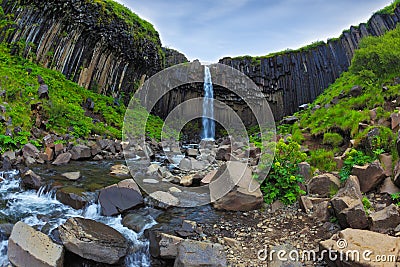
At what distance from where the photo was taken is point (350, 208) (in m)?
4.68

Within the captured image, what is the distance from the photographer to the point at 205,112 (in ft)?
93.1

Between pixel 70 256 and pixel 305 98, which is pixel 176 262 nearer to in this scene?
pixel 70 256

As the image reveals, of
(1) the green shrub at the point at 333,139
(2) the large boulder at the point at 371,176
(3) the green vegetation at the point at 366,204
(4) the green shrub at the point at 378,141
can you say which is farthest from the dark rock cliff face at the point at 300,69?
(3) the green vegetation at the point at 366,204

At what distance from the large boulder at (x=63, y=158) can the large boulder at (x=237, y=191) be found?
6.68m

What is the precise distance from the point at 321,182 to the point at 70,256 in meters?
5.23

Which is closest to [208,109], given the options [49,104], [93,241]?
[49,104]

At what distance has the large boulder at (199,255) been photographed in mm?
4234

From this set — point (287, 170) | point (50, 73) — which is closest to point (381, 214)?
point (287, 170)

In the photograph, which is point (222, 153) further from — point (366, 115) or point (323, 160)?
point (366, 115)

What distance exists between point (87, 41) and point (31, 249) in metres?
19.4

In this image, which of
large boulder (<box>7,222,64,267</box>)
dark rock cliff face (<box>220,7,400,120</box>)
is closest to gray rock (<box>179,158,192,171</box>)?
large boulder (<box>7,222,64,267</box>)

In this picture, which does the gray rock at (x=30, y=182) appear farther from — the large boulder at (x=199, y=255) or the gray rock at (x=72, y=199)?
the large boulder at (x=199, y=255)

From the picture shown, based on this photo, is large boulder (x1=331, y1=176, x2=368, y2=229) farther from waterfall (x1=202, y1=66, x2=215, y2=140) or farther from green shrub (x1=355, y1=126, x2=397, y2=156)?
waterfall (x1=202, y1=66, x2=215, y2=140)

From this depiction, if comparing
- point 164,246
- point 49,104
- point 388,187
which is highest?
point 49,104
